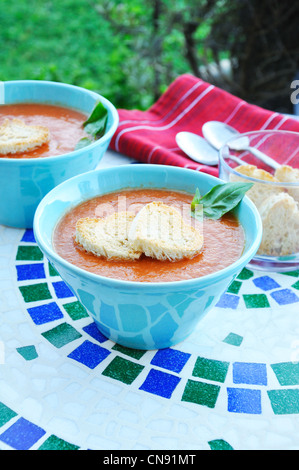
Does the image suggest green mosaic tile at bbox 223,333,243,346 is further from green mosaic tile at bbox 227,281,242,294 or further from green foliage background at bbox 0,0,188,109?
green foliage background at bbox 0,0,188,109

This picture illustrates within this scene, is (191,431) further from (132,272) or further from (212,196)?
(212,196)

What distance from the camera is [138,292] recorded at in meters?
1.08

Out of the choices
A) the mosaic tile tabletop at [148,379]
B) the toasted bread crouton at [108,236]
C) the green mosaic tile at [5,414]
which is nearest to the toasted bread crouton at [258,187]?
the mosaic tile tabletop at [148,379]

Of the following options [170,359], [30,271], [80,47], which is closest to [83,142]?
[30,271]

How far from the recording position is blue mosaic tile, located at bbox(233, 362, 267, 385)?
1213mm

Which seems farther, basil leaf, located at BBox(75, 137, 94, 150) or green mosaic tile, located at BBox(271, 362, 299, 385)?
basil leaf, located at BBox(75, 137, 94, 150)

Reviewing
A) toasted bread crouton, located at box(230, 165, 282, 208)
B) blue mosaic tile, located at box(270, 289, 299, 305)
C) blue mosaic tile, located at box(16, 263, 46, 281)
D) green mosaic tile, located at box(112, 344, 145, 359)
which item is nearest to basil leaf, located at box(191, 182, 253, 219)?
toasted bread crouton, located at box(230, 165, 282, 208)

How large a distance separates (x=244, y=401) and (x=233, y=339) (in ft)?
0.61

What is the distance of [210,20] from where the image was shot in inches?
136

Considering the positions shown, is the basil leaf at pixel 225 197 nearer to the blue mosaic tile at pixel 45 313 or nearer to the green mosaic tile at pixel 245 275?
the green mosaic tile at pixel 245 275

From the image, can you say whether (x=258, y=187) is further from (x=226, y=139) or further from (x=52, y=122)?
(x=52, y=122)

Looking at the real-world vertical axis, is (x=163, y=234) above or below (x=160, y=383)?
above

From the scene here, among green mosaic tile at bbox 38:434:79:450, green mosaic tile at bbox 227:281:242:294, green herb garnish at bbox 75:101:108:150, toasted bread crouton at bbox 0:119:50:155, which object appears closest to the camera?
green mosaic tile at bbox 38:434:79:450

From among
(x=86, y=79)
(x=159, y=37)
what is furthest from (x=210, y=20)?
(x=86, y=79)
